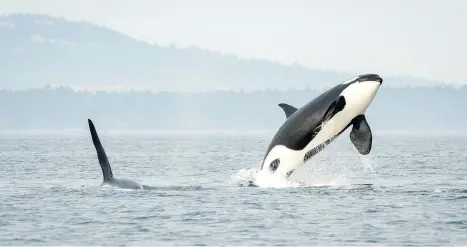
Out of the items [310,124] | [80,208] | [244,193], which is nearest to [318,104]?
[310,124]

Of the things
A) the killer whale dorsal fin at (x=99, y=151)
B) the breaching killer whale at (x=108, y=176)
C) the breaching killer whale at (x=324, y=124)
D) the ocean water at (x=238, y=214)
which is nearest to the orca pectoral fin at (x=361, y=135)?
the breaching killer whale at (x=324, y=124)

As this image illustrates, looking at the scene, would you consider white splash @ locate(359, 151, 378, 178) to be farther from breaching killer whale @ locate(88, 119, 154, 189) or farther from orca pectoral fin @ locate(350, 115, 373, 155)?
breaching killer whale @ locate(88, 119, 154, 189)

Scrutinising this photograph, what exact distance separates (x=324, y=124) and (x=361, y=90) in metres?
1.53

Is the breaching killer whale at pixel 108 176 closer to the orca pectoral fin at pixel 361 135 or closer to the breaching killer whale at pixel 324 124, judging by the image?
the breaching killer whale at pixel 324 124

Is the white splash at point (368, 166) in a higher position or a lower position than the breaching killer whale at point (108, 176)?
lower

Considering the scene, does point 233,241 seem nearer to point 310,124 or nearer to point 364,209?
point 364,209

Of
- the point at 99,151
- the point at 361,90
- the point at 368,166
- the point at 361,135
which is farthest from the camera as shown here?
the point at 368,166

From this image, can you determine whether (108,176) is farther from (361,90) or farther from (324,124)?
(361,90)

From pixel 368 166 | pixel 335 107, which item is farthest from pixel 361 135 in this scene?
pixel 368 166

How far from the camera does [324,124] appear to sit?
106 feet

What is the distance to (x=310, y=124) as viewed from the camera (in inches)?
1276

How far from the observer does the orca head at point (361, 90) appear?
104ft

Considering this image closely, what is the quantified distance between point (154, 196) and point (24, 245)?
910 centimetres

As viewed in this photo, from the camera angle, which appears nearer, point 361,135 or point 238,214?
point 238,214
